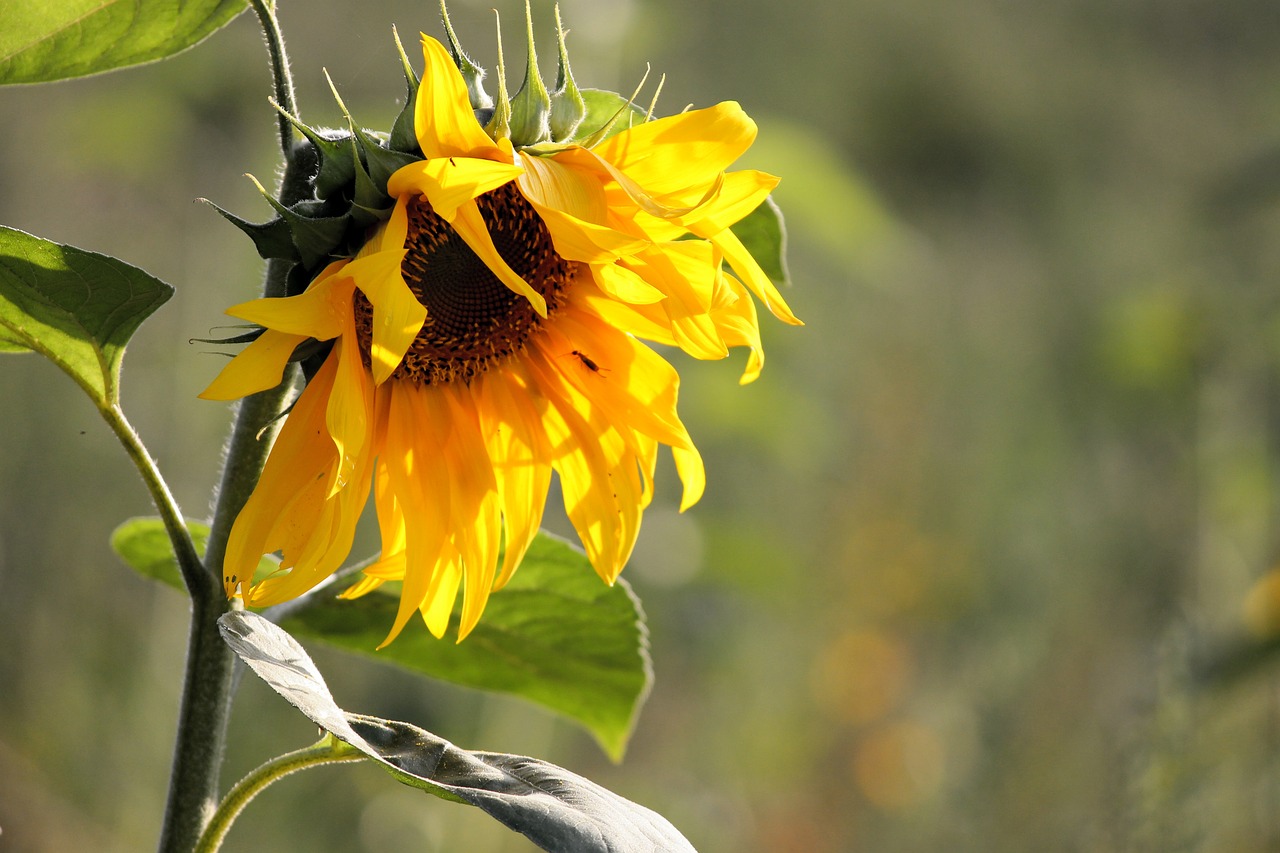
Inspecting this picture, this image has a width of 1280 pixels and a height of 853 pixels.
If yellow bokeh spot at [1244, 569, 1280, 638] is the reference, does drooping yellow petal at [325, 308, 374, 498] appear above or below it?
below

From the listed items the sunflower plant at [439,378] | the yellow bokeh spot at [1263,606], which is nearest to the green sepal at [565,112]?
the sunflower plant at [439,378]

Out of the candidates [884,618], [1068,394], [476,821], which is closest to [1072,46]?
[1068,394]

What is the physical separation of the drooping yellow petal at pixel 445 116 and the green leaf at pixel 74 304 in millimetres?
120

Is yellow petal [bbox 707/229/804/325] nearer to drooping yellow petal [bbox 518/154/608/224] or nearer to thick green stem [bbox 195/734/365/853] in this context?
drooping yellow petal [bbox 518/154/608/224]

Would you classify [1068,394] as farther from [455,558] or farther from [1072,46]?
[1072,46]

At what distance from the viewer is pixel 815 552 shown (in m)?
2.74

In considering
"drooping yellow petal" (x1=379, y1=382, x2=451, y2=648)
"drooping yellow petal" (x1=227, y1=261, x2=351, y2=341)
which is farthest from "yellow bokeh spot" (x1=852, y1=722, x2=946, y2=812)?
"drooping yellow petal" (x1=227, y1=261, x2=351, y2=341)

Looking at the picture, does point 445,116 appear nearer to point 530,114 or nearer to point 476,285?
point 530,114

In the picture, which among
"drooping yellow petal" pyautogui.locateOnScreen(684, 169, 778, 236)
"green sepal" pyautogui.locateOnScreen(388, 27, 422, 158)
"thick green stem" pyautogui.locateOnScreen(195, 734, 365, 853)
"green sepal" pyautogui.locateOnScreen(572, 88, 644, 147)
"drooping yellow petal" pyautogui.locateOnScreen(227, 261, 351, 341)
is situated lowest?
"thick green stem" pyautogui.locateOnScreen(195, 734, 365, 853)

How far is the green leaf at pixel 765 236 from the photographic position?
58 cm

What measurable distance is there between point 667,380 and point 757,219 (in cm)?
10

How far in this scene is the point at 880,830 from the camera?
6.95 feet

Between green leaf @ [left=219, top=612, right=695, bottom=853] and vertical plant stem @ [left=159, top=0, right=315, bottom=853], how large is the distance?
0.06 meters

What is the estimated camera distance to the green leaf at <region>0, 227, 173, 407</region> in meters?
0.44
